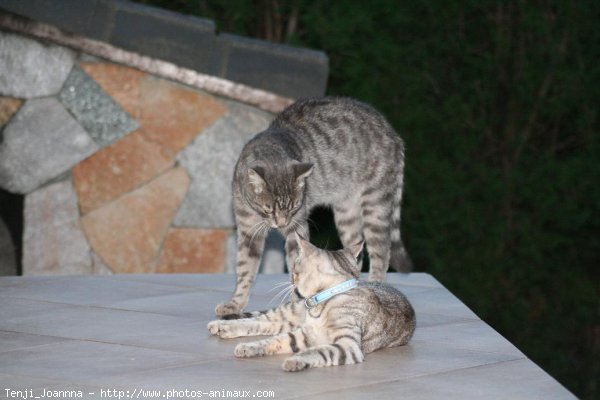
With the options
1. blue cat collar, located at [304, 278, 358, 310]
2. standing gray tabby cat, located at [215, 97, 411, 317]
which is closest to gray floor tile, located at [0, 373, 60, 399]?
blue cat collar, located at [304, 278, 358, 310]

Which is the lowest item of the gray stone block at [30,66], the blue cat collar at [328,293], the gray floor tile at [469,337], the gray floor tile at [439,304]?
the gray floor tile at [439,304]

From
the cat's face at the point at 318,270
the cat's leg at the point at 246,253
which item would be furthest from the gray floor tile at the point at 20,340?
the cat's face at the point at 318,270

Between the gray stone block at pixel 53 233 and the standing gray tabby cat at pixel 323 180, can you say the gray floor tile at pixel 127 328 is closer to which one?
the standing gray tabby cat at pixel 323 180

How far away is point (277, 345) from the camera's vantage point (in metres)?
4.24

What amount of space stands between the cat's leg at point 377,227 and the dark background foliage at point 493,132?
2.06 meters

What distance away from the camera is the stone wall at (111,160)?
6.34 metres

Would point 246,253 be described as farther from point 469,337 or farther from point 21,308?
point 469,337

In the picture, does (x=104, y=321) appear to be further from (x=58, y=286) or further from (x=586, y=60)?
(x=586, y=60)

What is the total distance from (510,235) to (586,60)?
160 centimetres

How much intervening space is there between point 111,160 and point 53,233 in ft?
1.86

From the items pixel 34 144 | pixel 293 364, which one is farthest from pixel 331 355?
pixel 34 144

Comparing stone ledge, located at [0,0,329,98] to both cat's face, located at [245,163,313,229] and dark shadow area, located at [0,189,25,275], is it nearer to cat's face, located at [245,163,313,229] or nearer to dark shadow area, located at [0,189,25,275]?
dark shadow area, located at [0,189,25,275]

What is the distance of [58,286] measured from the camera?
5801 millimetres

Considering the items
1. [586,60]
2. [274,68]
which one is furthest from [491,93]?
[274,68]
